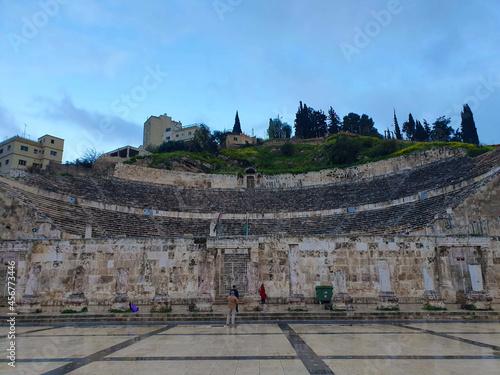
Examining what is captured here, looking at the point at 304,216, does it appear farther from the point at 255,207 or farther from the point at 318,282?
the point at 318,282

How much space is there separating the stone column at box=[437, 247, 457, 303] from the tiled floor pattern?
4.52 m

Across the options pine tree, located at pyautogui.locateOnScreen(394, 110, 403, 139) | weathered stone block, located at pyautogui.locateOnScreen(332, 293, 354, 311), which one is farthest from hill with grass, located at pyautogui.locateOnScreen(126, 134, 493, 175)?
weathered stone block, located at pyautogui.locateOnScreen(332, 293, 354, 311)

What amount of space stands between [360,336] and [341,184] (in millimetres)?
32890

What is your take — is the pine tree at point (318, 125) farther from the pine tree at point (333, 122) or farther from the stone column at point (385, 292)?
the stone column at point (385, 292)

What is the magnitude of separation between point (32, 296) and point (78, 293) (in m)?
1.81

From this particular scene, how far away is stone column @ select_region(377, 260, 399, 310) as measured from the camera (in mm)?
13641

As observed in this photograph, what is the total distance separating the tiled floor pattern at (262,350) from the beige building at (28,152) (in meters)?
53.6

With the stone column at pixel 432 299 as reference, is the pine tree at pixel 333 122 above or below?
above

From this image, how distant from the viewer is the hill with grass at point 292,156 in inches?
1902

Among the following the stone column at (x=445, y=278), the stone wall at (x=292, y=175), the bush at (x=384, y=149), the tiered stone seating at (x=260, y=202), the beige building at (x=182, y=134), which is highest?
the beige building at (x=182, y=134)

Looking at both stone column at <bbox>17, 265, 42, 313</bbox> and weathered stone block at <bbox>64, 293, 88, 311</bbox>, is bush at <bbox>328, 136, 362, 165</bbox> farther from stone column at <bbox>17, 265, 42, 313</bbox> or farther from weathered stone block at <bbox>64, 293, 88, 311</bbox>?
stone column at <bbox>17, 265, 42, 313</bbox>

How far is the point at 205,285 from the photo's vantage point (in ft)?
47.2

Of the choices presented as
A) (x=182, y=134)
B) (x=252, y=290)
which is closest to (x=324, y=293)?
(x=252, y=290)

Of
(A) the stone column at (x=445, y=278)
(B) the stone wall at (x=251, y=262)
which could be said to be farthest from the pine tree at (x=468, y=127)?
(A) the stone column at (x=445, y=278)
